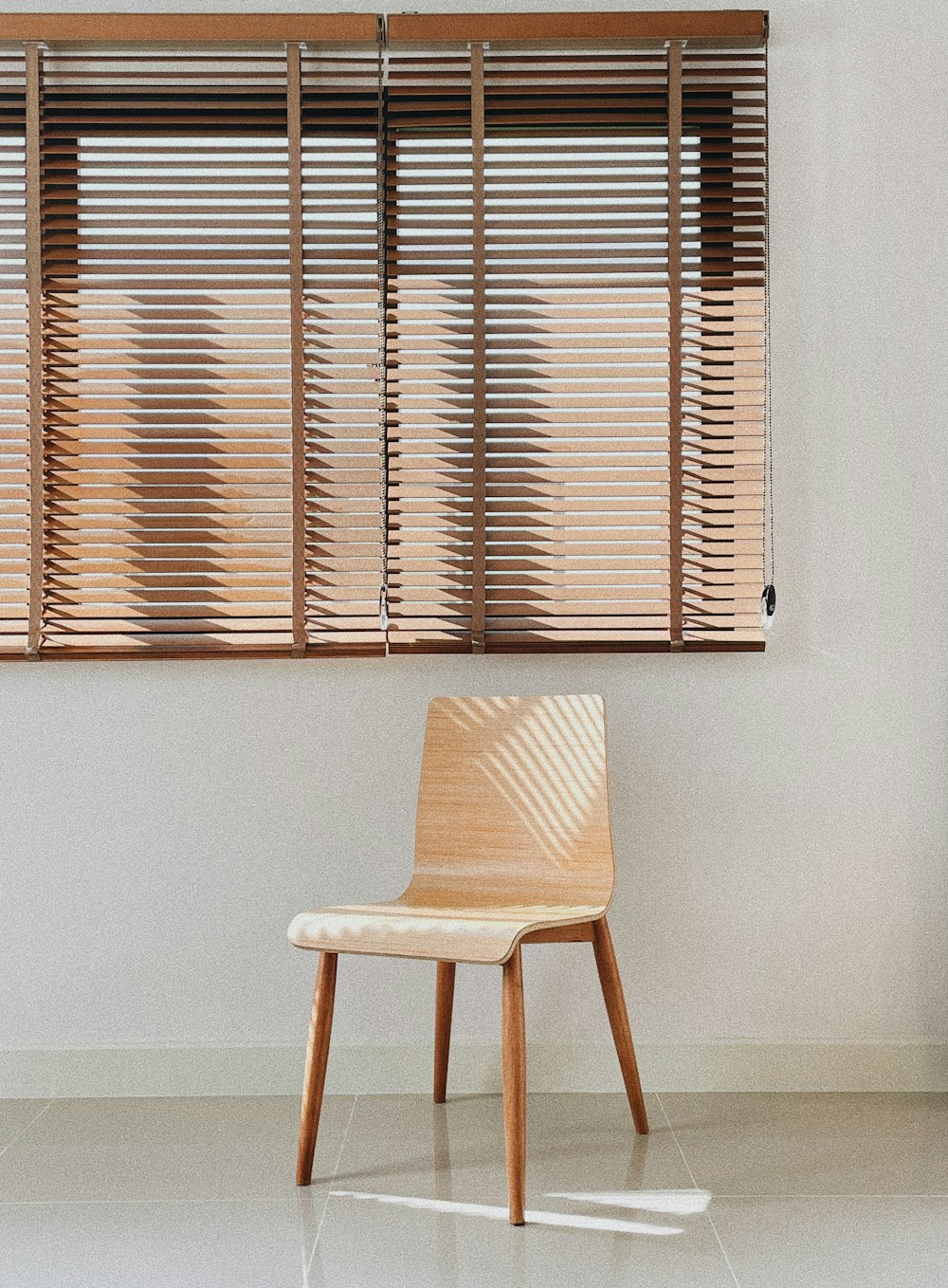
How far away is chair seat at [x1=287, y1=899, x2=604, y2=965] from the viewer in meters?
1.77

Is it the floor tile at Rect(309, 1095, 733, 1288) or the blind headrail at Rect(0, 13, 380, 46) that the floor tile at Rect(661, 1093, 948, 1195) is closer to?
the floor tile at Rect(309, 1095, 733, 1288)

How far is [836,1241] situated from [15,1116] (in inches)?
62.4

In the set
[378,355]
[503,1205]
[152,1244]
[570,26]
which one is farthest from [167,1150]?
[570,26]

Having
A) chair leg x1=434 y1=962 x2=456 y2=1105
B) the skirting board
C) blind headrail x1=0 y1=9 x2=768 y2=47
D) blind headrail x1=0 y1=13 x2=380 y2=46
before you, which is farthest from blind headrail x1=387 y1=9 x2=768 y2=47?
the skirting board

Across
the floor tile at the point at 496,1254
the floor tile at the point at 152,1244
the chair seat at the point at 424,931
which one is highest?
the chair seat at the point at 424,931

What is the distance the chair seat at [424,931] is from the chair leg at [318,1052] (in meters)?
0.06

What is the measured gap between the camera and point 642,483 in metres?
2.40

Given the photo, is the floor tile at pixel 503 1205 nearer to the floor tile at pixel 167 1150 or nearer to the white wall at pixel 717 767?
the floor tile at pixel 167 1150

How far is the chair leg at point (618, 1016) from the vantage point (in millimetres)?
2047

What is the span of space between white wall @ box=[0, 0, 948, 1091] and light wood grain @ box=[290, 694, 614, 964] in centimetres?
15

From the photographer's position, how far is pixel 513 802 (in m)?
2.25

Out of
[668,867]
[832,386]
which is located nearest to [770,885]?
[668,867]

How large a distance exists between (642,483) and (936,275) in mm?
784

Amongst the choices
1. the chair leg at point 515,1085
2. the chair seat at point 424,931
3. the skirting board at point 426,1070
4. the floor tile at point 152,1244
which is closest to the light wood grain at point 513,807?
the chair seat at point 424,931
